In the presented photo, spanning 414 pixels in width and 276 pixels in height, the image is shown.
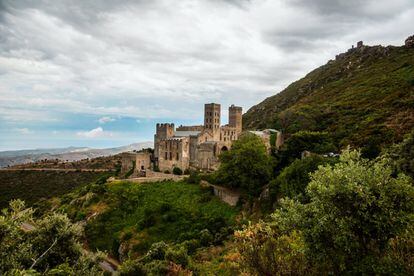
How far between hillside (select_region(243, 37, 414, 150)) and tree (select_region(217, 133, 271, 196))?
14.4m

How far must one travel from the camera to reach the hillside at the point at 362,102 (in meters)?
55.0

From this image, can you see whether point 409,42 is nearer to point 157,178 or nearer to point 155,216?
point 157,178

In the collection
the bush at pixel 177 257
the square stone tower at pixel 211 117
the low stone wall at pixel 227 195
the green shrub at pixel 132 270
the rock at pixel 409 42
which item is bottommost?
the green shrub at pixel 132 270

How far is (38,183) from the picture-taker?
92.4m

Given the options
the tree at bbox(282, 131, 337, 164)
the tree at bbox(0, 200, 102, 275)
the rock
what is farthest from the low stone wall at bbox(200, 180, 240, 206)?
the rock

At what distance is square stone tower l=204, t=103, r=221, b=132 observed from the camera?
67.2 meters

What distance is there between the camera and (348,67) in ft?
429

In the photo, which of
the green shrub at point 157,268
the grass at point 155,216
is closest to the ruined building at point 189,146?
the grass at point 155,216

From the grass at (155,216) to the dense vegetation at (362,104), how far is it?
21190mm

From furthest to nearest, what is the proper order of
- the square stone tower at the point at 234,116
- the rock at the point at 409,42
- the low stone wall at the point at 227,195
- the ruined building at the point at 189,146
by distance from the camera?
1. the rock at the point at 409,42
2. the square stone tower at the point at 234,116
3. the ruined building at the point at 189,146
4. the low stone wall at the point at 227,195

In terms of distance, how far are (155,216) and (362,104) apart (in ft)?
181

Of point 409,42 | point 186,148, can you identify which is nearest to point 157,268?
point 186,148

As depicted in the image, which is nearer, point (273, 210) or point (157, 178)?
point (273, 210)

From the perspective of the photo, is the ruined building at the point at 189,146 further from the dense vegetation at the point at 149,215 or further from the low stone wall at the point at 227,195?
the low stone wall at the point at 227,195
